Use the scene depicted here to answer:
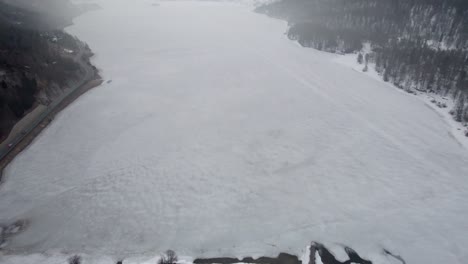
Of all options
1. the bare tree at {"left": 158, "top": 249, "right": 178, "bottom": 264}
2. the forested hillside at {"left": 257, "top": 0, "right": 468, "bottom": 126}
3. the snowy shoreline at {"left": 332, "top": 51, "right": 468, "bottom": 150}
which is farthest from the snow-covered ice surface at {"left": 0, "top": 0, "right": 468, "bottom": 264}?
the forested hillside at {"left": 257, "top": 0, "right": 468, "bottom": 126}

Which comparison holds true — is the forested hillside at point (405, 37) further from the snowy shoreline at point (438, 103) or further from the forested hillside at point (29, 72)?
the forested hillside at point (29, 72)

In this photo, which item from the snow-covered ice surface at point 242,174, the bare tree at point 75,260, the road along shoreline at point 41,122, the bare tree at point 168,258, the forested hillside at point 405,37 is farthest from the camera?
the forested hillside at point 405,37

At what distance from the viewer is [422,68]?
37.8 meters

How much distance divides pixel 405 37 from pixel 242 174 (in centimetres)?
5332

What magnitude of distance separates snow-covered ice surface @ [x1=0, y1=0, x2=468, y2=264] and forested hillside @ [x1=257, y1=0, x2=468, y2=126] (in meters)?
4.73

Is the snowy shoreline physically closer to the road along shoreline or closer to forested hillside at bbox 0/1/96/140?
the road along shoreline

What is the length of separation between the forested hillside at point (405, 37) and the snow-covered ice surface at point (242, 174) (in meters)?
4.73

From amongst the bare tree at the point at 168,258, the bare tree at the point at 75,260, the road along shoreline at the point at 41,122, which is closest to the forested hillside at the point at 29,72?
the road along shoreline at the point at 41,122

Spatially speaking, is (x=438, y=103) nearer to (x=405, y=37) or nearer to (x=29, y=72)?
(x=405, y=37)

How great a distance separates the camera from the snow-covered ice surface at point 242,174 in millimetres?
17219

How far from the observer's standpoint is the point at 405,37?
57.0 meters

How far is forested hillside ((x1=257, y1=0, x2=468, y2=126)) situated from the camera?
36.0m

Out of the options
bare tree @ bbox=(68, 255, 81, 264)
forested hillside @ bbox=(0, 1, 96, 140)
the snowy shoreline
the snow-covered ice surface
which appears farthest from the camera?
forested hillside @ bbox=(0, 1, 96, 140)

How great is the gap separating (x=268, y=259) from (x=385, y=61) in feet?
127
